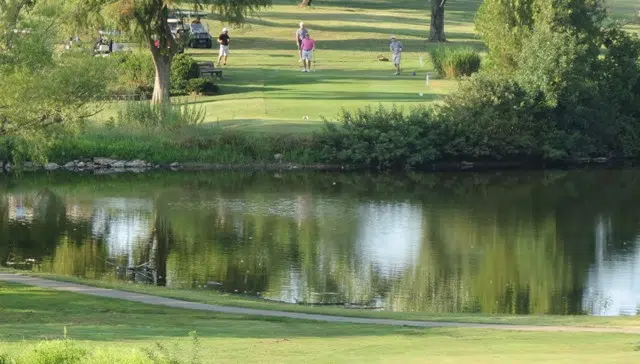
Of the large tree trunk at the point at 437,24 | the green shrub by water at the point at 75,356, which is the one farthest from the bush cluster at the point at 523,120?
the green shrub by water at the point at 75,356

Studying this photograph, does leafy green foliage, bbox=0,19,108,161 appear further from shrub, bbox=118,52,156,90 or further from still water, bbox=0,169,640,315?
shrub, bbox=118,52,156,90

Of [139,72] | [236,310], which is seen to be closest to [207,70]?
[139,72]

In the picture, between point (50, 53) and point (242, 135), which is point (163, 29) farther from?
point (50, 53)

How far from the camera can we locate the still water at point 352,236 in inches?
1168

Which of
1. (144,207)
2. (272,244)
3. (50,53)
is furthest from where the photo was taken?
(144,207)

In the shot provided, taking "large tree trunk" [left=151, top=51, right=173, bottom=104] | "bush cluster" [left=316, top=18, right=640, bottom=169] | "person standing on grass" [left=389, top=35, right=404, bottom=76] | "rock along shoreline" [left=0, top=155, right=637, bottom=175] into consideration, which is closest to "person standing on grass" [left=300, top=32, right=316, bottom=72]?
"person standing on grass" [left=389, top=35, right=404, bottom=76]

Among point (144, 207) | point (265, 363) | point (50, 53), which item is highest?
point (50, 53)

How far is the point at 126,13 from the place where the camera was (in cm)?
5200

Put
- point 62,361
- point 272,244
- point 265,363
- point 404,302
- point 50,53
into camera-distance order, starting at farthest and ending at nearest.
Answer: point 272,244, point 50,53, point 404,302, point 265,363, point 62,361

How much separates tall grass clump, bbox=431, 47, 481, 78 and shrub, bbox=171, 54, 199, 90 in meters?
13.2

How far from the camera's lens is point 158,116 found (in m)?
50.7

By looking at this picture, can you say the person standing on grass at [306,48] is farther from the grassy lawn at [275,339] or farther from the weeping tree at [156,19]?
the grassy lawn at [275,339]

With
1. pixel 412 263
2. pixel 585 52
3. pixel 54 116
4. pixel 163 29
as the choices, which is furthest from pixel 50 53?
pixel 585 52

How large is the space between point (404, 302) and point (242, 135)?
74.6ft
